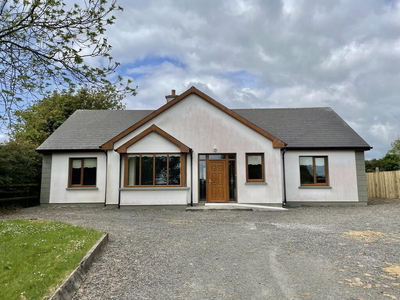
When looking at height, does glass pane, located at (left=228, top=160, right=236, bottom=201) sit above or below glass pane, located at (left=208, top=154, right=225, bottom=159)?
below

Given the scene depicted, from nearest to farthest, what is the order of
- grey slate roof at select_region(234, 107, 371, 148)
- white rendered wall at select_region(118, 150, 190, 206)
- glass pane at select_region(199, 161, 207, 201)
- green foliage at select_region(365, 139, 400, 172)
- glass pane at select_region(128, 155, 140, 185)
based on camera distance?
white rendered wall at select_region(118, 150, 190, 206)
glass pane at select_region(128, 155, 140, 185)
glass pane at select_region(199, 161, 207, 201)
grey slate roof at select_region(234, 107, 371, 148)
green foliage at select_region(365, 139, 400, 172)

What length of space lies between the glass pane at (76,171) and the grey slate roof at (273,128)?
0.82m

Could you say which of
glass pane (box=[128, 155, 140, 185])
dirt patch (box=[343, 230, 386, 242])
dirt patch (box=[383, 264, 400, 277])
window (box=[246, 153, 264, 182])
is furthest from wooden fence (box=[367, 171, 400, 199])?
glass pane (box=[128, 155, 140, 185])

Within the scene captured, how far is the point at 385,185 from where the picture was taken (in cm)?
1830

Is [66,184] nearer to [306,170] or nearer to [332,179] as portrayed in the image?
[306,170]

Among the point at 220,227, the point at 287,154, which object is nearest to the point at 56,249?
the point at 220,227

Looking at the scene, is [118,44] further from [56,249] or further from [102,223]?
[102,223]

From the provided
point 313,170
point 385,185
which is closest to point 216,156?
point 313,170

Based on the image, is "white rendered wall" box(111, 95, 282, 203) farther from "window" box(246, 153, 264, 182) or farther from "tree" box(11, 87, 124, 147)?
"tree" box(11, 87, 124, 147)

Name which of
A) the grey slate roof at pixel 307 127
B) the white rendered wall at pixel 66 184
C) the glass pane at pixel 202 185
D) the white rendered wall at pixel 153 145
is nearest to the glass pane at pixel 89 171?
the white rendered wall at pixel 66 184

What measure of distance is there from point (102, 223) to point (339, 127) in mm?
14195

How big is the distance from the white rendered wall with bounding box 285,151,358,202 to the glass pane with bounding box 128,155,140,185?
792cm

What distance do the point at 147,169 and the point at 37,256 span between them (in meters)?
8.21

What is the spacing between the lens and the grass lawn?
3627mm
